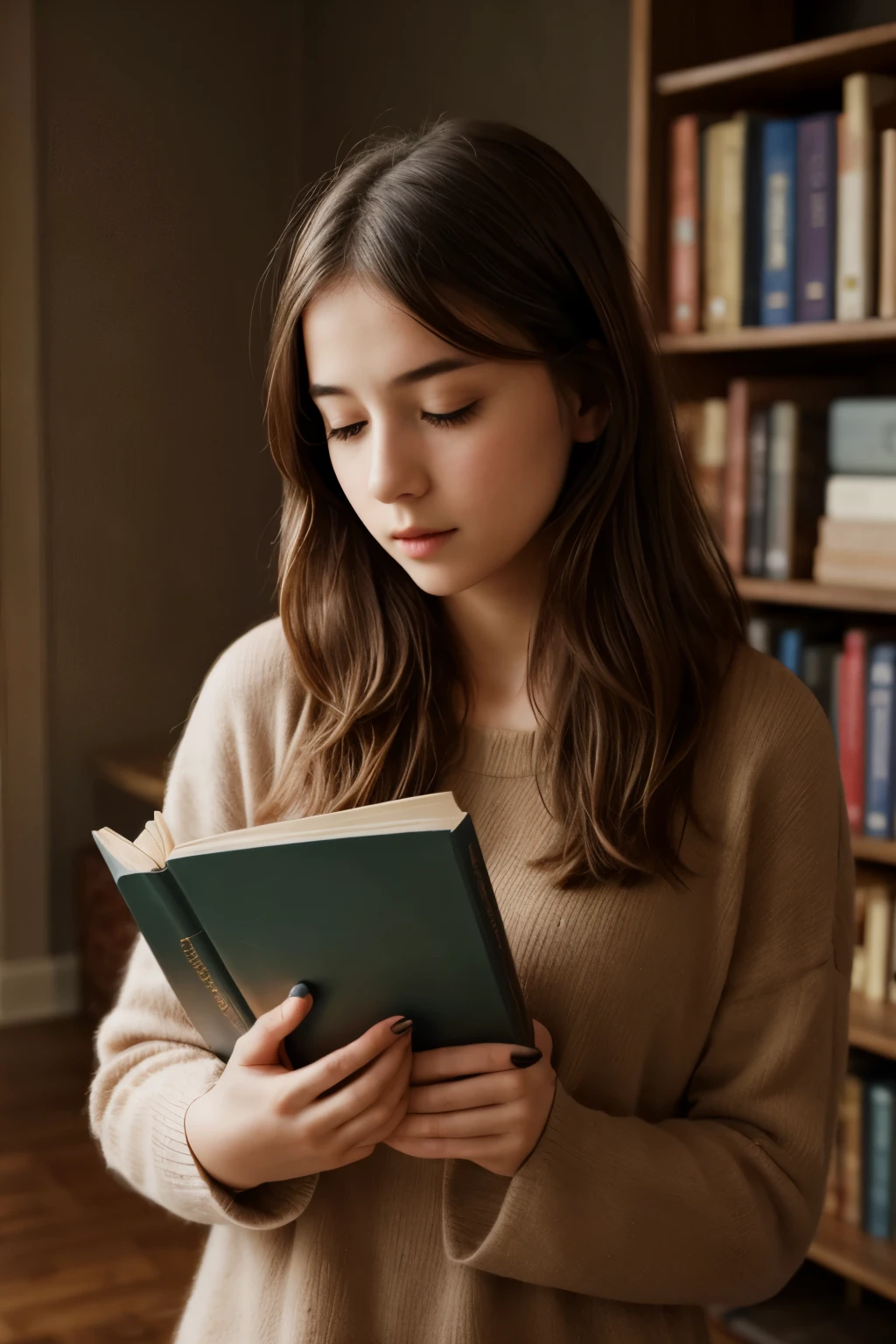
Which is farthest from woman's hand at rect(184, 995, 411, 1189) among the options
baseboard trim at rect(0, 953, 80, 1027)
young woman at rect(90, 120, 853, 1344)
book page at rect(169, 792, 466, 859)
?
baseboard trim at rect(0, 953, 80, 1027)

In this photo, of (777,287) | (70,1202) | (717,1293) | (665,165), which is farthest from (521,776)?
(70,1202)

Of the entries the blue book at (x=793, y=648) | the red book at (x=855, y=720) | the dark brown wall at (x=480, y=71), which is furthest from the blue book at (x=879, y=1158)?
the dark brown wall at (x=480, y=71)

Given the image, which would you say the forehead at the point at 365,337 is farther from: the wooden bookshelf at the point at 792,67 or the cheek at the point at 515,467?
the wooden bookshelf at the point at 792,67

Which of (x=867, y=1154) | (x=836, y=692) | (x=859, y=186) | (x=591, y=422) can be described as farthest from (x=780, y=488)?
(x=591, y=422)

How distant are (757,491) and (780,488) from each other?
0.15ft

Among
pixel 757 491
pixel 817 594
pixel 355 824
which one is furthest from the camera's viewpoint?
pixel 757 491

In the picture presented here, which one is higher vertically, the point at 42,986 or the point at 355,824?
the point at 355,824

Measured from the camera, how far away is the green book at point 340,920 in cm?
70

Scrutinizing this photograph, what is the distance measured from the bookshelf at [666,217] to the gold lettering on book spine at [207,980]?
3.91ft

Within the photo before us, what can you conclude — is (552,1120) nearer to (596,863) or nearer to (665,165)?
(596,863)

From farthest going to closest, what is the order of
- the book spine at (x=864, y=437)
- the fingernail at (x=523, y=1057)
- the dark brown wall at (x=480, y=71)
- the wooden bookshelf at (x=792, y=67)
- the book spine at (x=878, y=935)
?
the dark brown wall at (x=480, y=71) < the book spine at (x=878, y=935) < the book spine at (x=864, y=437) < the wooden bookshelf at (x=792, y=67) < the fingernail at (x=523, y=1057)

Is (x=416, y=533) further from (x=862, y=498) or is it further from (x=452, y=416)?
(x=862, y=498)

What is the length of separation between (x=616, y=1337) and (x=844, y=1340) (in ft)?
4.17

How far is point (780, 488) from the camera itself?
1.95 meters
